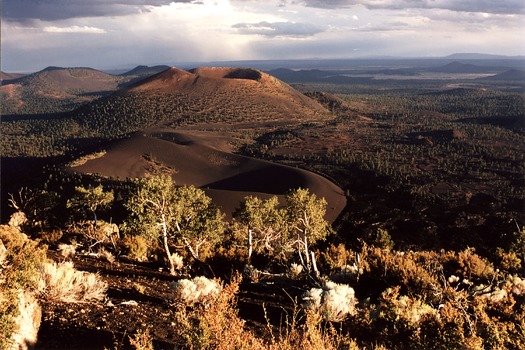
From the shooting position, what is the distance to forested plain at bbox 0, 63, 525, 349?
28.6 feet

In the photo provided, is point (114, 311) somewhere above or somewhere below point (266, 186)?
above

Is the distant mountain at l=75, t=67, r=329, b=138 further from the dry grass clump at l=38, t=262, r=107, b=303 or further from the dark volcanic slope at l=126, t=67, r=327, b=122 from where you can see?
the dry grass clump at l=38, t=262, r=107, b=303

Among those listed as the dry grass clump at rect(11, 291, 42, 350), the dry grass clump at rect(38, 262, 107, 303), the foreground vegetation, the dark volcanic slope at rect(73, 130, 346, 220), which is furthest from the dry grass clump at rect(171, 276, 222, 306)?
the dark volcanic slope at rect(73, 130, 346, 220)

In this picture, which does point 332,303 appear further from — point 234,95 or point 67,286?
point 234,95

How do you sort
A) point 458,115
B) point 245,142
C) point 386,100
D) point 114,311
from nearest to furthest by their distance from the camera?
1. point 114,311
2. point 245,142
3. point 458,115
4. point 386,100

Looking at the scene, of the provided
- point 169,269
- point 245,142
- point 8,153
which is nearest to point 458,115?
point 245,142

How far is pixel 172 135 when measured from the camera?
8625cm

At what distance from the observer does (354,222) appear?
4088 centimetres

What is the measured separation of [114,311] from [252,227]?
28.6 ft

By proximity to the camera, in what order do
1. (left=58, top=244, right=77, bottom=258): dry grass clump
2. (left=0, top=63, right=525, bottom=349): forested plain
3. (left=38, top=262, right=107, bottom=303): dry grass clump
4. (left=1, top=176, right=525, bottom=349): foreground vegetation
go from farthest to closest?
(left=58, top=244, right=77, bottom=258): dry grass clump < (left=0, top=63, right=525, bottom=349): forested plain < (left=38, top=262, right=107, bottom=303): dry grass clump < (left=1, top=176, right=525, bottom=349): foreground vegetation

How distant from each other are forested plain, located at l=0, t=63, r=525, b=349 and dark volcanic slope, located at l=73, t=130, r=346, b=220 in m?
4.29

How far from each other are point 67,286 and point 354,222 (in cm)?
3519

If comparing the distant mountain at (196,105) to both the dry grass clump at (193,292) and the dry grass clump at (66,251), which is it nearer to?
the dry grass clump at (66,251)

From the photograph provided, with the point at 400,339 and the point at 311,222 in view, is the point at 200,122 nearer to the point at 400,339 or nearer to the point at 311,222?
the point at 311,222
